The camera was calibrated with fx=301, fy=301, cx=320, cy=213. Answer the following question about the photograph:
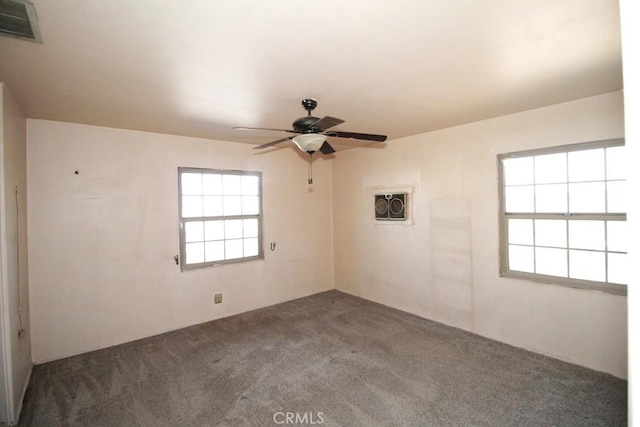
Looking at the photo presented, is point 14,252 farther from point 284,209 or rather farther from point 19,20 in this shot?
point 284,209

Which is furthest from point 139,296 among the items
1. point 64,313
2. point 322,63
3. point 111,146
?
point 322,63

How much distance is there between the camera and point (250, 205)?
14.9 ft

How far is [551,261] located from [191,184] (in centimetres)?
424

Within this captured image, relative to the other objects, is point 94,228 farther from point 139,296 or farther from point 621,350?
point 621,350

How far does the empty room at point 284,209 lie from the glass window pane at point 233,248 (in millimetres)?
32

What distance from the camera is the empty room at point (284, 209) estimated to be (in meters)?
1.68

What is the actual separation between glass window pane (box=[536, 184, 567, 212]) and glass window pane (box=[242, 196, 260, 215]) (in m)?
3.53

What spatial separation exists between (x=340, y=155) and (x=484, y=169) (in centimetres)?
238

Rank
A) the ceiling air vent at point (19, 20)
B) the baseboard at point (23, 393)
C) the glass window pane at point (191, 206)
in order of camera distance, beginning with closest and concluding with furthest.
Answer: the ceiling air vent at point (19, 20)
the baseboard at point (23, 393)
the glass window pane at point (191, 206)

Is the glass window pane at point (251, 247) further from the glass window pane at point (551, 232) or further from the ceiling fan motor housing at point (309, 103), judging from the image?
the glass window pane at point (551, 232)

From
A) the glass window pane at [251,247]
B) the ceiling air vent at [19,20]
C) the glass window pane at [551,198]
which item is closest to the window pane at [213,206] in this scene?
the glass window pane at [251,247]

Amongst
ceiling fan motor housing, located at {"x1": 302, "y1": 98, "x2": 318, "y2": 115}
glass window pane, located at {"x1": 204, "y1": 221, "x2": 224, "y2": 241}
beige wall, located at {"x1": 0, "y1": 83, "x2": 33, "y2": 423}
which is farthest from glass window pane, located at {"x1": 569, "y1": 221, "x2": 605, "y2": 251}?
beige wall, located at {"x1": 0, "y1": 83, "x2": 33, "y2": 423}

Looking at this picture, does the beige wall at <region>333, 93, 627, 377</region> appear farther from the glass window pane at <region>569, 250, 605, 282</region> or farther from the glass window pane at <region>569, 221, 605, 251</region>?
the glass window pane at <region>569, 221, 605, 251</region>

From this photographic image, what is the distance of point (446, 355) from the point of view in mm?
3033
